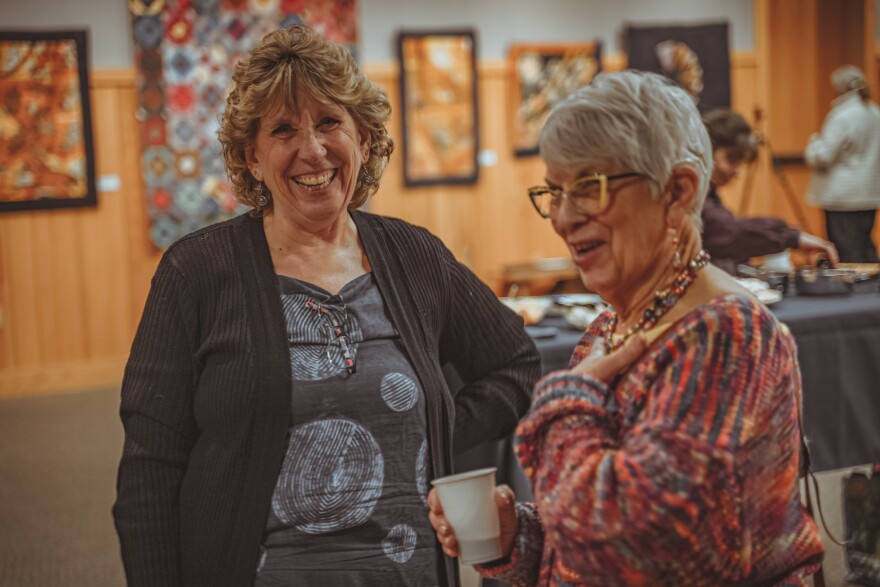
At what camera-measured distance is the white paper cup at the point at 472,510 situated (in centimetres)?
129

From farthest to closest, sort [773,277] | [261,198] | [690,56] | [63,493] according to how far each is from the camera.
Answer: [690,56]
[63,493]
[773,277]
[261,198]

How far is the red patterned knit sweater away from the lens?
1067mm

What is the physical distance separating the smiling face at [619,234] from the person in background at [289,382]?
65cm

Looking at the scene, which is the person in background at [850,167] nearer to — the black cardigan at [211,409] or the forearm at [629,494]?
the black cardigan at [211,409]

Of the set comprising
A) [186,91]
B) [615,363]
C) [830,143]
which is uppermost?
[186,91]

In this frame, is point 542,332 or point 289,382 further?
point 542,332

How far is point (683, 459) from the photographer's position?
1.06 meters

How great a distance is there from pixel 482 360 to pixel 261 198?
1.84 feet

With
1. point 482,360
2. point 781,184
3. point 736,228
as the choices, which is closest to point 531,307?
point 736,228

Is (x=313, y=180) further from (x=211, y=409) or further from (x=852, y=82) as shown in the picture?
(x=852, y=82)

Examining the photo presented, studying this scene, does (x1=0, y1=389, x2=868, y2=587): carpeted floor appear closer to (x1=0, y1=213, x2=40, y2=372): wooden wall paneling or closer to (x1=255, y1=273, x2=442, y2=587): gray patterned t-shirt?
(x1=0, y1=213, x2=40, y2=372): wooden wall paneling

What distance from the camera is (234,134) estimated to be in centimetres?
189

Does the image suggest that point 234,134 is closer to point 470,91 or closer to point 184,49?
point 184,49

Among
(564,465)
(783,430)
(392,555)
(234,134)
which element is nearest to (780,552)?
(783,430)
